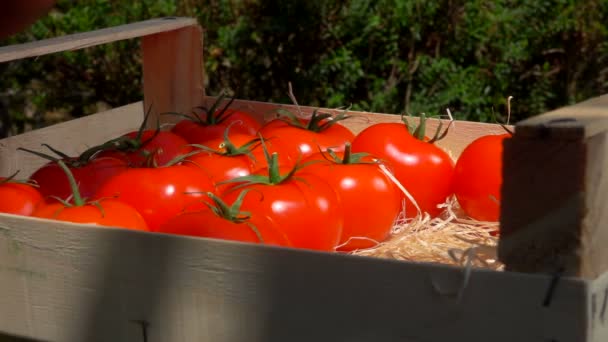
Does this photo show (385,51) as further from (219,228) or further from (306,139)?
(219,228)

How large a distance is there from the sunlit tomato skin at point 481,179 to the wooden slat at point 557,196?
0.62 meters

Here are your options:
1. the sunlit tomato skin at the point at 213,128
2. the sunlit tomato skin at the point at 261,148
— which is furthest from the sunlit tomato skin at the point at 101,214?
the sunlit tomato skin at the point at 213,128

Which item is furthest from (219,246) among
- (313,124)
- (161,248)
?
(313,124)

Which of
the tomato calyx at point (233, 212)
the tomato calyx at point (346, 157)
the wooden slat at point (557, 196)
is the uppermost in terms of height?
the wooden slat at point (557, 196)

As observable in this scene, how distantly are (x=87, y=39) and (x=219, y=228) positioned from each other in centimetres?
81

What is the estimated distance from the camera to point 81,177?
5.06 feet

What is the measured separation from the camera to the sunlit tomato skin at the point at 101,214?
4.36ft

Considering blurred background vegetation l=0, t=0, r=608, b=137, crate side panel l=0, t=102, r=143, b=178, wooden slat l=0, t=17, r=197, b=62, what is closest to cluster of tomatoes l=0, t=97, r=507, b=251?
wooden slat l=0, t=17, r=197, b=62

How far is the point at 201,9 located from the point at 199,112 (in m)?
1.64

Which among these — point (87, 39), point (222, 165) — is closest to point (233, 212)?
point (222, 165)

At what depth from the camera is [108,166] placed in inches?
61.6

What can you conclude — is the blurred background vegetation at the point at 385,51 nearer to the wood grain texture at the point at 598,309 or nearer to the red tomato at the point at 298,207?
the red tomato at the point at 298,207

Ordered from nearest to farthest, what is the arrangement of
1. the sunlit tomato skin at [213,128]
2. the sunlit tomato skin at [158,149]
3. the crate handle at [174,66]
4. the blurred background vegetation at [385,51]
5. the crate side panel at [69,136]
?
the sunlit tomato skin at [158,149], the sunlit tomato skin at [213,128], the crate side panel at [69,136], the crate handle at [174,66], the blurred background vegetation at [385,51]

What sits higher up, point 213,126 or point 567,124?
point 567,124
